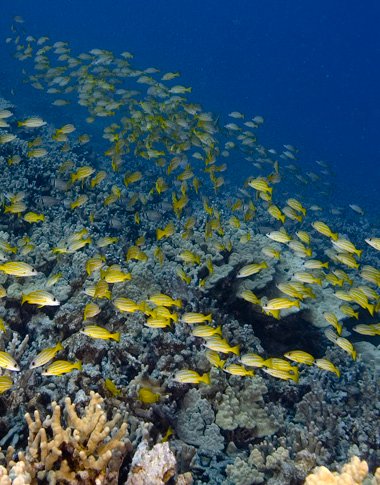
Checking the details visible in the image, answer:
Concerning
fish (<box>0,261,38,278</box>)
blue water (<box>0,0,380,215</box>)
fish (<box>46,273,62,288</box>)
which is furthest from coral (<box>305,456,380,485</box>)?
blue water (<box>0,0,380,215</box>)

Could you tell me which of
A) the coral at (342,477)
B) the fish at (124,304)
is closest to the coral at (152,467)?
the coral at (342,477)

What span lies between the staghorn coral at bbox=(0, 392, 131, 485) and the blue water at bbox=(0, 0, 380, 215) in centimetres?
3640

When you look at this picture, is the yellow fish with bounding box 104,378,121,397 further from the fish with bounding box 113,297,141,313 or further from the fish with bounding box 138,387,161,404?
the fish with bounding box 113,297,141,313

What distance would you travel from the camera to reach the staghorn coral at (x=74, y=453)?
2.85m

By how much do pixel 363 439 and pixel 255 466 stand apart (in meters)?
1.88

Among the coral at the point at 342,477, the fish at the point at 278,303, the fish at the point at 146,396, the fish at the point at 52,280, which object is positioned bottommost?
the fish at the point at 52,280

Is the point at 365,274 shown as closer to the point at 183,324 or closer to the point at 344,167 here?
the point at 183,324

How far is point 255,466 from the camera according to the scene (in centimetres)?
471

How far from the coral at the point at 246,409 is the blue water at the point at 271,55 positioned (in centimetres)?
3352

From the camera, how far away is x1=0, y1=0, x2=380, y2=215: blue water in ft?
229

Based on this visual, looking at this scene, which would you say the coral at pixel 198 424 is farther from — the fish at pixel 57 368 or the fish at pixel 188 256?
the fish at pixel 188 256

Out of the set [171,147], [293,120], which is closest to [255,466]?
[171,147]

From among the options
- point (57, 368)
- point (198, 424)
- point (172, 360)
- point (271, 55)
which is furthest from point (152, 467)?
point (271, 55)

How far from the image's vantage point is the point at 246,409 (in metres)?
5.56
